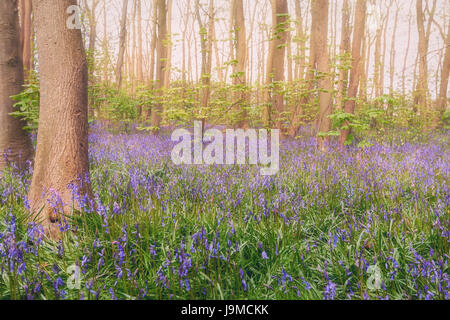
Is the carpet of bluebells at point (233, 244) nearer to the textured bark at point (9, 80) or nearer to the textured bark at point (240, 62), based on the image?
the textured bark at point (9, 80)

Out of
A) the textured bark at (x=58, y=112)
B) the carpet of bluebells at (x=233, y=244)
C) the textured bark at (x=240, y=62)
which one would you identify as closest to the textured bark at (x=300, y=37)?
the textured bark at (x=240, y=62)

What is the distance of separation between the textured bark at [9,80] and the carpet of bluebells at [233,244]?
367mm

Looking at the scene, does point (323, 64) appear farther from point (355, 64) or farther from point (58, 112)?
point (58, 112)

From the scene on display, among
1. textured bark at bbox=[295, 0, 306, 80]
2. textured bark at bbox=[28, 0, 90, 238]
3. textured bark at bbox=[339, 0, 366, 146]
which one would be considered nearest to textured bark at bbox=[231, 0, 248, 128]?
textured bark at bbox=[295, 0, 306, 80]

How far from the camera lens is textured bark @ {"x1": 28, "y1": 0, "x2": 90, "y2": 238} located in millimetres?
2588

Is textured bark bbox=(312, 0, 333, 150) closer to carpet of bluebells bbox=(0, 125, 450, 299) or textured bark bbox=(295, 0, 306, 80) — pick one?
textured bark bbox=(295, 0, 306, 80)

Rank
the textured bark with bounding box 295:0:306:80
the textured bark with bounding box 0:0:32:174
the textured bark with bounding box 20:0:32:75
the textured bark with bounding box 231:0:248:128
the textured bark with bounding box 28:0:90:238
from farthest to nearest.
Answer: the textured bark with bounding box 295:0:306:80
the textured bark with bounding box 231:0:248:128
the textured bark with bounding box 20:0:32:75
the textured bark with bounding box 0:0:32:174
the textured bark with bounding box 28:0:90:238

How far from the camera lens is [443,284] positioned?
1799mm

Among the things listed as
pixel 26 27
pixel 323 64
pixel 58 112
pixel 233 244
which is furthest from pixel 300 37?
pixel 233 244

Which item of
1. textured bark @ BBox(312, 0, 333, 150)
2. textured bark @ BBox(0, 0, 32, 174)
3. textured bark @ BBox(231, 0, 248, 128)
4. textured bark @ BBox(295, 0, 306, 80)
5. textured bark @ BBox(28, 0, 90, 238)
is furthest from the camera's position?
textured bark @ BBox(295, 0, 306, 80)

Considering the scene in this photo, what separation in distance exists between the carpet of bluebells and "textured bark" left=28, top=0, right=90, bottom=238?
0.62ft

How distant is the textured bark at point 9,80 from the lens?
411cm

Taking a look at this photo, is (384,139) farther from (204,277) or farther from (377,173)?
(204,277)
